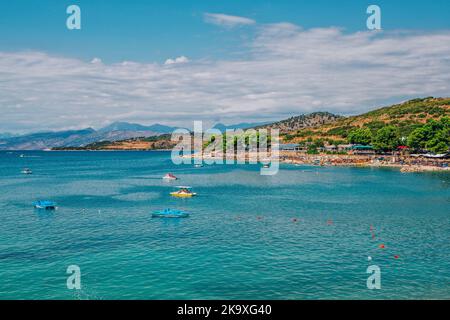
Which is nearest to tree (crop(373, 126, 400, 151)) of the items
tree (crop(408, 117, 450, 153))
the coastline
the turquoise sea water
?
the coastline

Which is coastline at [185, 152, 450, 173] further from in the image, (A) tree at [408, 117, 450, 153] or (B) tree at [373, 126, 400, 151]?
(A) tree at [408, 117, 450, 153]

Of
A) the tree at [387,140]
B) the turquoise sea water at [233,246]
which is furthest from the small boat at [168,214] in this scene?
the tree at [387,140]

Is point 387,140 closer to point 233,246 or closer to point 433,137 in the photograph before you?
point 433,137

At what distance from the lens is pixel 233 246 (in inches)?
2037

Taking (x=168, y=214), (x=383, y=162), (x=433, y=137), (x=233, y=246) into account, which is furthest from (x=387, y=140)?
(x=233, y=246)

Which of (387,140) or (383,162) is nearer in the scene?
(383,162)

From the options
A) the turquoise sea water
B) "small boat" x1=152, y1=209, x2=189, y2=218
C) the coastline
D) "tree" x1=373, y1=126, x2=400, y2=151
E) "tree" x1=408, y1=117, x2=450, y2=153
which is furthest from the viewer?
"tree" x1=373, y1=126, x2=400, y2=151

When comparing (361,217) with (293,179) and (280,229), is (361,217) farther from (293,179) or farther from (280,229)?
(293,179)

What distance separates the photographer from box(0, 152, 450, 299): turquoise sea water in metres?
38.1

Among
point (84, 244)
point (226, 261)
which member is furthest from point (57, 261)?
point (226, 261)

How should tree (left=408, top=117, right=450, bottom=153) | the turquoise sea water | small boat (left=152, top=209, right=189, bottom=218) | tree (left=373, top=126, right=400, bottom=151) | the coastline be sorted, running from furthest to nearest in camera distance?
tree (left=373, top=126, right=400, bottom=151) → tree (left=408, top=117, right=450, bottom=153) → the coastline → small boat (left=152, top=209, right=189, bottom=218) → the turquoise sea water

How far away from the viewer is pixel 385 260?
1802 inches

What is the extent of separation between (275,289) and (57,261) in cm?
2601
